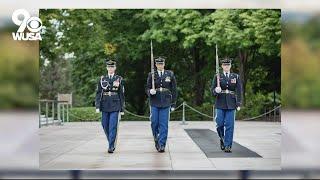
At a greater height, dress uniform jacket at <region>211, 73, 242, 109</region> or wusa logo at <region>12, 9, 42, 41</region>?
wusa logo at <region>12, 9, 42, 41</region>

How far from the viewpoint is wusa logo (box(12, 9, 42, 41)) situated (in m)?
8.05

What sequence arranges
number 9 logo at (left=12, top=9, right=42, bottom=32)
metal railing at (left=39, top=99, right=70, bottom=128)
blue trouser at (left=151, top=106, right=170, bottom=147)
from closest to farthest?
number 9 logo at (left=12, top=9, right=42, bottom=32) → metal railing at (left=39, top=99, right=70, bottom=128) → blue trouser at (left=151, top=106, right=170, bottom=147)

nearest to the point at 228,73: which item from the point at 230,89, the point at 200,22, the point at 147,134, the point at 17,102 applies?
the point at 230,89

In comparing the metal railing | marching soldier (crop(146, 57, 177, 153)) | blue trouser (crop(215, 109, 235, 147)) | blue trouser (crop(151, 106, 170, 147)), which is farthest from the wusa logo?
→ blue trouser (crop(215, 109, 235, 147))

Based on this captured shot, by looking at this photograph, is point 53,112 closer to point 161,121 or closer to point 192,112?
point 161,121

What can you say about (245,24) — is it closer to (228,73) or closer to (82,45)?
(228,73)

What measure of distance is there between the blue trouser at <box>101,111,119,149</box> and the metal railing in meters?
0.53

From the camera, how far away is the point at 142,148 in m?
8.57

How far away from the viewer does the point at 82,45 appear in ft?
28.1

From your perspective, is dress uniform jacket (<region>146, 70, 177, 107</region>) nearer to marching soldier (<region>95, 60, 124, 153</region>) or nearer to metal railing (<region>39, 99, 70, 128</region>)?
marching soldier (<region>95, 60, 124, 153</region>)

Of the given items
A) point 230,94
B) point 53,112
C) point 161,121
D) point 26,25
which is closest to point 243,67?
point 230,94

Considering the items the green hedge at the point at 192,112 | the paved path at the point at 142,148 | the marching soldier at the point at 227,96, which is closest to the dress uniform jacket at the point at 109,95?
the green hedge at the point at 192,112

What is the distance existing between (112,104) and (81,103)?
1.43 ft

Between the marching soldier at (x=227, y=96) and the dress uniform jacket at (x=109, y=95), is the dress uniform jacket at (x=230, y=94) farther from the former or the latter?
the dress uniform jacket at (x=109, y=95)
